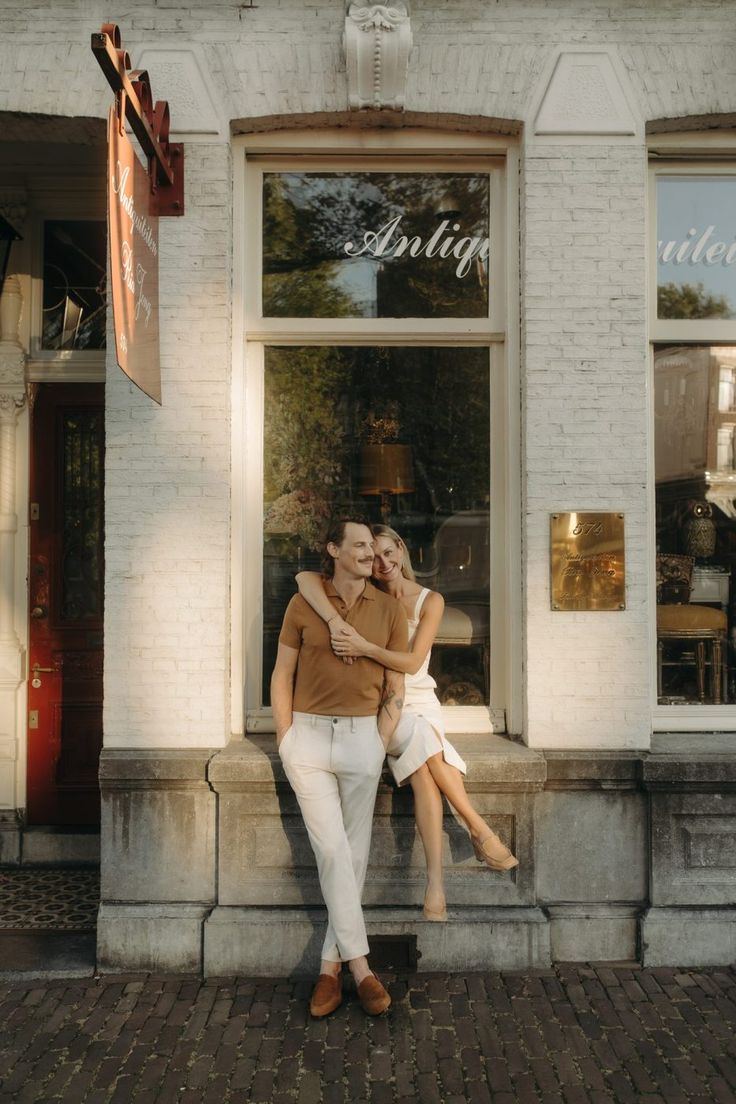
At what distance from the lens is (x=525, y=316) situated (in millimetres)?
4867

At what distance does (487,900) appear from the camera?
15.3 feet

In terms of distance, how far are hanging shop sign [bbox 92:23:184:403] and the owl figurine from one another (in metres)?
3.03

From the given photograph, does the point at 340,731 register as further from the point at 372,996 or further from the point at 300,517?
the point at 300,517

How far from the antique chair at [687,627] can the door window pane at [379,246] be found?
72.1 inches

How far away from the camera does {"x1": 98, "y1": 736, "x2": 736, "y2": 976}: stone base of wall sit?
180 inches

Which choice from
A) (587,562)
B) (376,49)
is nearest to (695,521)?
(587,562)

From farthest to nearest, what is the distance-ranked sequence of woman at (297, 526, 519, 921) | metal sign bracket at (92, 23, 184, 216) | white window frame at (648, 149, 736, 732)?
white window frame at (648, 149, 736, 732), woman at (297, 526, 519, 921), metal sign bracket at (92, 23, 184, 216)

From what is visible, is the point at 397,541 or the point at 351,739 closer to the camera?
the point at 351,739

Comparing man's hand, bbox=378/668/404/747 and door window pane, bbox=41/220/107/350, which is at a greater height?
door window pane, bbox=41/220/107/350

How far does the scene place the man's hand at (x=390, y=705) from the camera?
431 centimetres

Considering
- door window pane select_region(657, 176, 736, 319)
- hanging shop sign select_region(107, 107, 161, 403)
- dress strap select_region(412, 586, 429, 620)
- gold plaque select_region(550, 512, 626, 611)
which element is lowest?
dress strap select_region(412, 586, 429, 620)

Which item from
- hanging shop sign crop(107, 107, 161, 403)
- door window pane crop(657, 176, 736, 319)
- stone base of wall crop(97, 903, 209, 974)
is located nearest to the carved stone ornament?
hanging shop sign crop(107, 107, 161, 403)

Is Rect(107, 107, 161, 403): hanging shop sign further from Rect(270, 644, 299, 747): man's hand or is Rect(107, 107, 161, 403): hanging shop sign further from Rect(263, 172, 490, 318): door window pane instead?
Rect(270, 644, 299, 747): man's hand

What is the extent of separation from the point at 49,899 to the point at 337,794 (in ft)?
7.41
